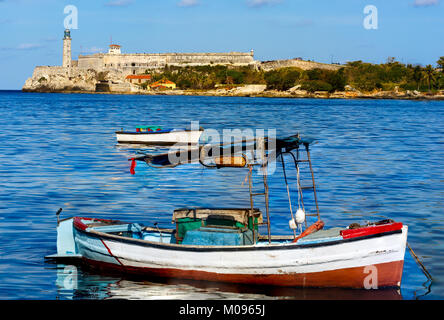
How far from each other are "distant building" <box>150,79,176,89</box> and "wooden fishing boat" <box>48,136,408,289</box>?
155 metres

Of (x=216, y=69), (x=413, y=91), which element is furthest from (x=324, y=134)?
(x=216, y=69)

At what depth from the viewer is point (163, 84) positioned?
166625 mm

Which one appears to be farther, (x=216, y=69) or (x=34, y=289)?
(x=216, y=69)

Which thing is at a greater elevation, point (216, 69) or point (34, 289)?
point (216, 69)

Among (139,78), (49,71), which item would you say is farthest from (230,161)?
(49,71)

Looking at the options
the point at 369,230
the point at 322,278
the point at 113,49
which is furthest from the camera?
the point at 113,49

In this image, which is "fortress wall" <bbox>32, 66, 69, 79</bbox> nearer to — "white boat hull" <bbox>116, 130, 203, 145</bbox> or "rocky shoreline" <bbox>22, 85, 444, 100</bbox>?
"rocky shoreline" <bbox>22, 85, 444, 100</bbox>

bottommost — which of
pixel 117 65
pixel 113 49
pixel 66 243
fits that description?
pixel 66 243

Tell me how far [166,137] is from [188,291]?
26.7 metres

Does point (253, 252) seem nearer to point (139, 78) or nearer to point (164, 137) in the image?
point (164, 137)

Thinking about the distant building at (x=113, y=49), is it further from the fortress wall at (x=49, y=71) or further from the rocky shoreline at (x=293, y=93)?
the rocky shoreline at (x=293, y=93)

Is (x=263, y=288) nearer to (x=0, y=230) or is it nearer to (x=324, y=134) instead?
(x=0, y=230)

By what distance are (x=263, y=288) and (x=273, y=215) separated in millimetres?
6471

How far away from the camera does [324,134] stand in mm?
47625
